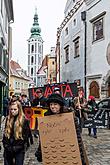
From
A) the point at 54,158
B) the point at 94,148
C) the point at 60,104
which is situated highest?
the point at 60,104

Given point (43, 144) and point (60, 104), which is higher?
point (60, 104)

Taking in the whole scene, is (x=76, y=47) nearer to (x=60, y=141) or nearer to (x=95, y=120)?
(x=95, y=120)

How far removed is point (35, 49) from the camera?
138m

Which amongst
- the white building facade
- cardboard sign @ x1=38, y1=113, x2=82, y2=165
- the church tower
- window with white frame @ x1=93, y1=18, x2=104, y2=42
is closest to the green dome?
the church tower

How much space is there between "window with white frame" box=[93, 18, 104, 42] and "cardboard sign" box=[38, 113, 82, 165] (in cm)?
1631

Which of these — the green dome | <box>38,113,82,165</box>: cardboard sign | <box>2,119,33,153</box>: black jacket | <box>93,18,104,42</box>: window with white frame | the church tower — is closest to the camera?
<box>38,113,82,165</box>: cardboard sign

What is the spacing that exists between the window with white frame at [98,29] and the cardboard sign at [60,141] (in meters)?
16.3

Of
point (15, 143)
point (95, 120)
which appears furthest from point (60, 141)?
point (95, 120)

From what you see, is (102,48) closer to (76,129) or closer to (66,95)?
(66,95)

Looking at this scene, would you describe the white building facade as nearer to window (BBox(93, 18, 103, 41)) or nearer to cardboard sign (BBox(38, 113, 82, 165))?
window (BBox(93, 18, 103, 41))

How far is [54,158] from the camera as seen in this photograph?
4.09 meters

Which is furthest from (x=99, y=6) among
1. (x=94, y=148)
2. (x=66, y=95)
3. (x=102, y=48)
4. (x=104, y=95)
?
(x=94, y=148)

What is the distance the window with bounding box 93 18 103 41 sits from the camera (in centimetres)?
2014

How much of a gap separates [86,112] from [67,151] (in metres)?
7.99
